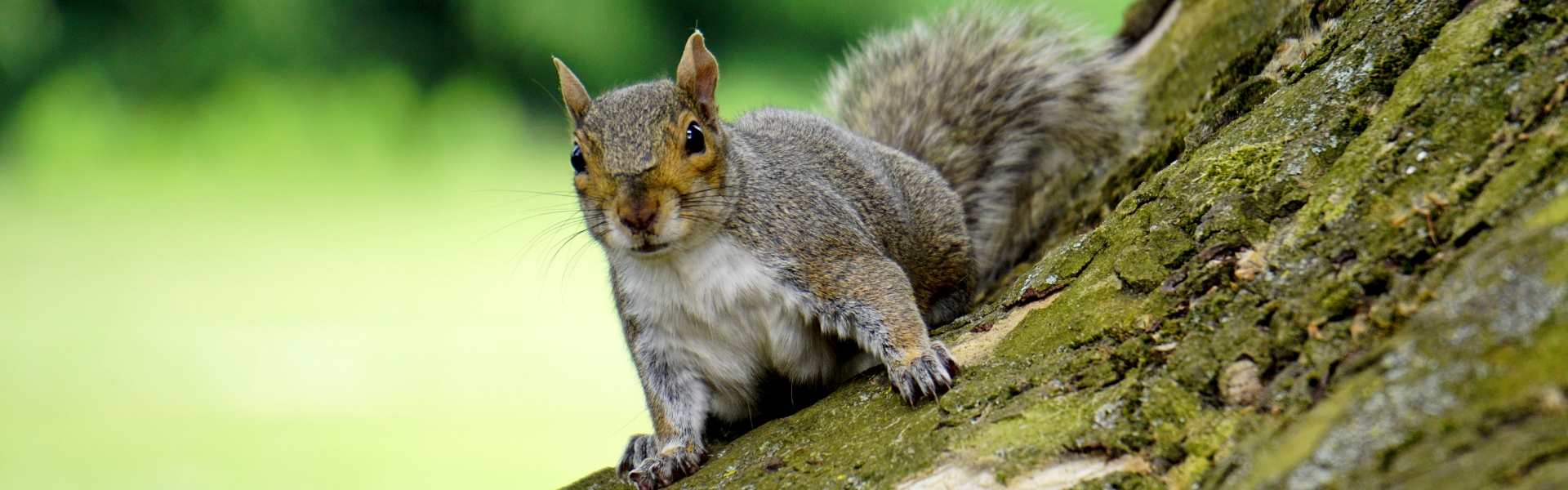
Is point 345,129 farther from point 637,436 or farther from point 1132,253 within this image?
point 1132,253

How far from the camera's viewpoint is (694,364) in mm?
1873

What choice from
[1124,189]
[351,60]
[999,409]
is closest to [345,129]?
[351,60]

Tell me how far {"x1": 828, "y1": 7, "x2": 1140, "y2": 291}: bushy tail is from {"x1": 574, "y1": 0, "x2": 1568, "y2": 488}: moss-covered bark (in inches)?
38.0

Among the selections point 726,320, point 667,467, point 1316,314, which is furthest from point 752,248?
point 1316,314

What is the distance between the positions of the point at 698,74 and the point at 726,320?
1.43 feet

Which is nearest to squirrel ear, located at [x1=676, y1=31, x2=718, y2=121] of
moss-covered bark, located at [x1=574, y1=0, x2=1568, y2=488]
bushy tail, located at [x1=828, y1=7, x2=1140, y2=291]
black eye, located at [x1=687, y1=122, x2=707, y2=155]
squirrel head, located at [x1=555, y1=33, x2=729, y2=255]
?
squirrel head, located at [x1=555, y1=33, x2=729, y2=255]

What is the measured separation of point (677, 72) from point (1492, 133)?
1.21m

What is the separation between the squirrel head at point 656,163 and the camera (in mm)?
1588

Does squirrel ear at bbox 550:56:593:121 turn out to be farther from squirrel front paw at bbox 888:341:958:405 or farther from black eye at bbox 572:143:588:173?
squirrel front paw at bbox 888:341:958:405

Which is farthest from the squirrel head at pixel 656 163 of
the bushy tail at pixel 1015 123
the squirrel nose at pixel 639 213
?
the bushy tail at pixel 1015 123

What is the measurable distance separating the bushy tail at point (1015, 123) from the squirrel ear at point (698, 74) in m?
1.01

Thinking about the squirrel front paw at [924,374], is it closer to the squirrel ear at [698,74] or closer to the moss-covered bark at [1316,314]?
the moss-covered bark at [1316,314]

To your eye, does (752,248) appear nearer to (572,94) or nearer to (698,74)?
(698,74)

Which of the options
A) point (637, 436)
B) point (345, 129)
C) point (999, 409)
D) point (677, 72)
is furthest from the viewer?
point (345, 129)
